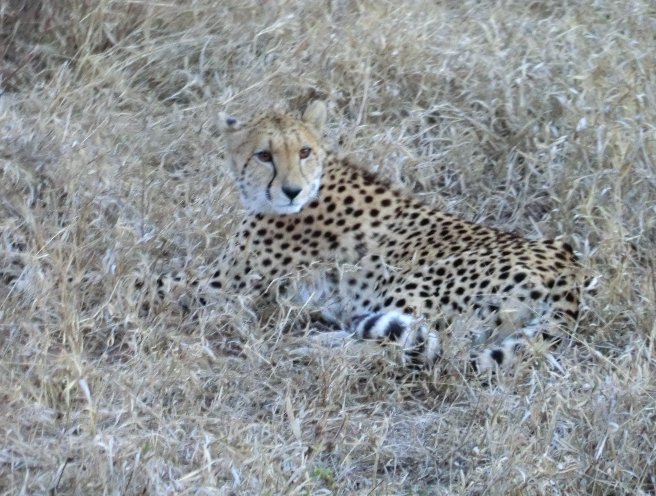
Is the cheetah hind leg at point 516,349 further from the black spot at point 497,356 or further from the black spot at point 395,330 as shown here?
the black spot at point 395,330

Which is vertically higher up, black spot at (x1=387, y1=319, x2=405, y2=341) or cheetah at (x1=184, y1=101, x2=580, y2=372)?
black spot at (x1=387, y1=319, x2=405, y2=341)

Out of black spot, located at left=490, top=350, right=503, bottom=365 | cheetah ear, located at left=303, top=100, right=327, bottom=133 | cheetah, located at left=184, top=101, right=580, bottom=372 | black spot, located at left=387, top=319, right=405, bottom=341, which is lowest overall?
cheetah, located at left=184, top=101, right=580, bottom=372

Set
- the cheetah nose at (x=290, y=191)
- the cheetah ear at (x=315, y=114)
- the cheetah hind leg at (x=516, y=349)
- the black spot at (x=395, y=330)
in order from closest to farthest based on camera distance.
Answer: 1. the cheetah hind leg at (x=516, y=349)
2. the black spot at (x=395, y=330)
3. the cheetah nose at (x=290, y=191)
4. the cheetah ear at (x=315, y=114)

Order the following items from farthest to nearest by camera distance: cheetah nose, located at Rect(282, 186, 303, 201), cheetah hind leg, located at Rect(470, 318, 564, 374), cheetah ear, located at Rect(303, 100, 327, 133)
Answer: cheetah ear, located at Rect(303, 100, 327, 133) < cheetah nose, located at Rect(282, 186, 303, 201) < cheetah hind leg, located at Rect(470, 318, 564, 374)

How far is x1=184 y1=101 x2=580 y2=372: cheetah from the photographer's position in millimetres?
3564

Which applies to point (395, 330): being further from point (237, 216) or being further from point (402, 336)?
point (237, 216)

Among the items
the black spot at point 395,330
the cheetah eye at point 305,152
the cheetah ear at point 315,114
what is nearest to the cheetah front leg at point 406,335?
the black spot at point 395,330

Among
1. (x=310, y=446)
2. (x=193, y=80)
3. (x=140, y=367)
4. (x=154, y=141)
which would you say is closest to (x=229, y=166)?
(x=154, y=141)

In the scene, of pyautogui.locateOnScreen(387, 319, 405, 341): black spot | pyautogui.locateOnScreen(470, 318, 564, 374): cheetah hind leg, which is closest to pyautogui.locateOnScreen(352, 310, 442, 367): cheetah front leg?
pyautogui.locateOnScreen(387, 319, 405, 341): black spot

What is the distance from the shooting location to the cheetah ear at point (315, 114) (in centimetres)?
430

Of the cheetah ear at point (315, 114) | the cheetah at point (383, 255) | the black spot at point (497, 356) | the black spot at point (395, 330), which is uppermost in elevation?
the cheetah ear at point (315, 114)

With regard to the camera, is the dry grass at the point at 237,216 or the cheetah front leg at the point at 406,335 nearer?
the dry grass at the point at 237,216

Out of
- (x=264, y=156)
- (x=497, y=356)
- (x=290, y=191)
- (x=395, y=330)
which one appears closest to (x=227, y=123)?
(x=264, y=156)

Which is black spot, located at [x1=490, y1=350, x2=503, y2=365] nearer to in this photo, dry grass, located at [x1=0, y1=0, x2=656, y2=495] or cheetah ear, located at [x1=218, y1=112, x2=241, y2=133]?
dry grass, located at [x1=0, y1=0, x2=656, y2=495]
